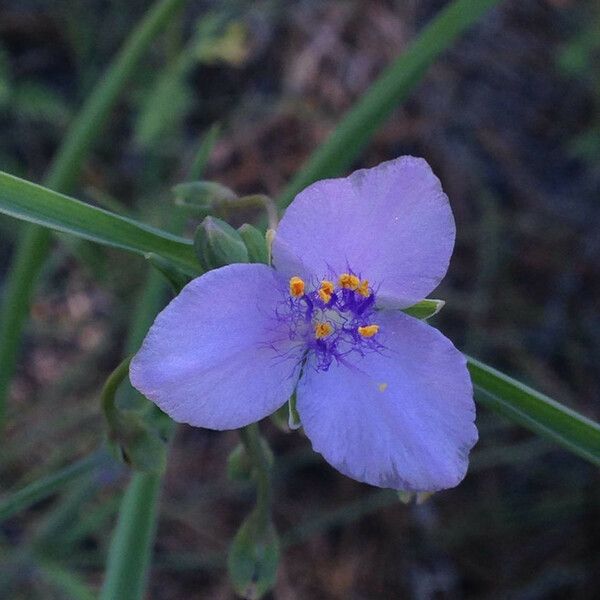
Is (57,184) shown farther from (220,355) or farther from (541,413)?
(541,413)

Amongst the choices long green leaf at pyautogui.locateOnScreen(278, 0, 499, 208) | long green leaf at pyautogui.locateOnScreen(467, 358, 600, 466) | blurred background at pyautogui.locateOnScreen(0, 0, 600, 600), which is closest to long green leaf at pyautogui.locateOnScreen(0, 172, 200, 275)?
long green leaf at pyautogui.locateOnScreen(467, 358, 600, 466)

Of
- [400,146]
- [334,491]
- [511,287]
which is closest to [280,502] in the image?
[334,491]

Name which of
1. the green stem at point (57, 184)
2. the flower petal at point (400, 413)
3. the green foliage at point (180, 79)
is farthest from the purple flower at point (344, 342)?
the green foliage at point (180, 79)

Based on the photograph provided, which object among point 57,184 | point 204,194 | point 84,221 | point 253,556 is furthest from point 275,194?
point 84,221

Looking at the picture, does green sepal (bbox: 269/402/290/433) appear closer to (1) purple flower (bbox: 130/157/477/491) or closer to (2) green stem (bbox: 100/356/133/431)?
(1) purple flower (bbox: 130/157/477/491)

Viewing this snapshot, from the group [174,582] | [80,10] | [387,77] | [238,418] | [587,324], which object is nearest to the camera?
[238,418]

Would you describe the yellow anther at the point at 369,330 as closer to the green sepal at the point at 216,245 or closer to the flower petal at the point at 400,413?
the flower petal at the point at 400,413

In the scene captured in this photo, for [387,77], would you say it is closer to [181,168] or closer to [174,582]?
[181,168]
